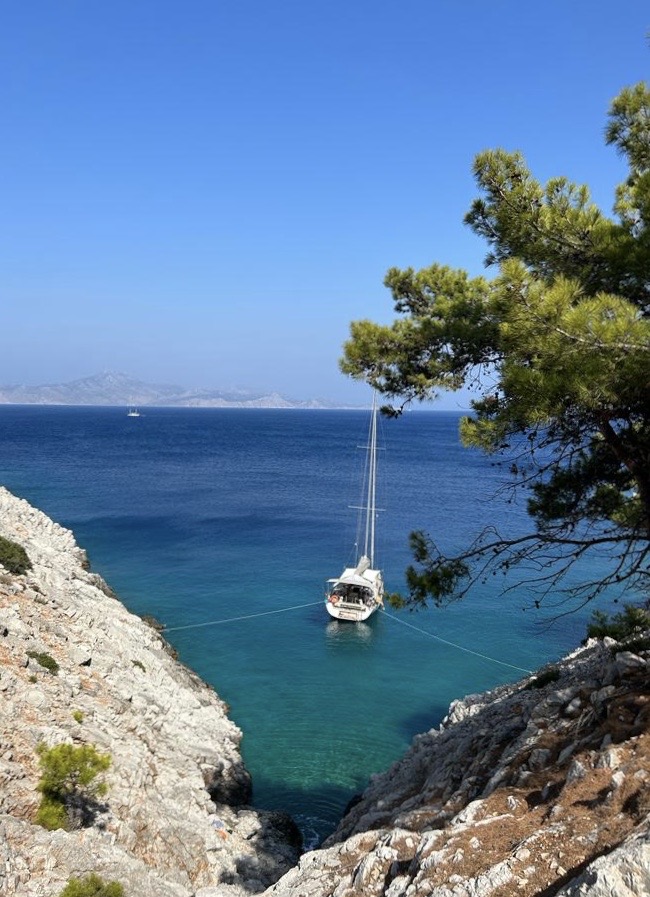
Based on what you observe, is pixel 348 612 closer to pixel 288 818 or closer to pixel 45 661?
pixel 288 818

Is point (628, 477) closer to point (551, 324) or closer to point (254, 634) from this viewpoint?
point (551, 324)

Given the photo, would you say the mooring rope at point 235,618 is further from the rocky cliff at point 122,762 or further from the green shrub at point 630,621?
the green shrub at point 630,621

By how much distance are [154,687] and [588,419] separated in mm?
16615

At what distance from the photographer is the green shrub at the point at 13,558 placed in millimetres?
21472

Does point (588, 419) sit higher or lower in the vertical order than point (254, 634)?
higher

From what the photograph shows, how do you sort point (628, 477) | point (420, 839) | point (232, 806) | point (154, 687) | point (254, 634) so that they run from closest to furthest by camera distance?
point (420, 839), point (628, 477), point (232, 806), point (154, 687), point (254, 634)

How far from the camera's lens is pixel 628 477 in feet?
38.3

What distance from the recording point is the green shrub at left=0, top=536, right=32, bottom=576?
21.5m

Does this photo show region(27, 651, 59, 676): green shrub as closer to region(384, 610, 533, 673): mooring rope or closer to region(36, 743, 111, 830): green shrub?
region(36, 743, 111, 830): green shrub

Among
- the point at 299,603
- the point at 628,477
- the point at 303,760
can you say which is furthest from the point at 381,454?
the point at 628,477

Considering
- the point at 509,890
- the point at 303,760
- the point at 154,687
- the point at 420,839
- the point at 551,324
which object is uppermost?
the point at 551,324

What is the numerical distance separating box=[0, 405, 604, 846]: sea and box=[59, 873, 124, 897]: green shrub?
791 centimetres

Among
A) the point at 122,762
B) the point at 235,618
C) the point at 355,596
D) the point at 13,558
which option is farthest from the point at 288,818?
the point at 355,596

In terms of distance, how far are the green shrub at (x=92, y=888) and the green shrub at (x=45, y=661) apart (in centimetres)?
687
